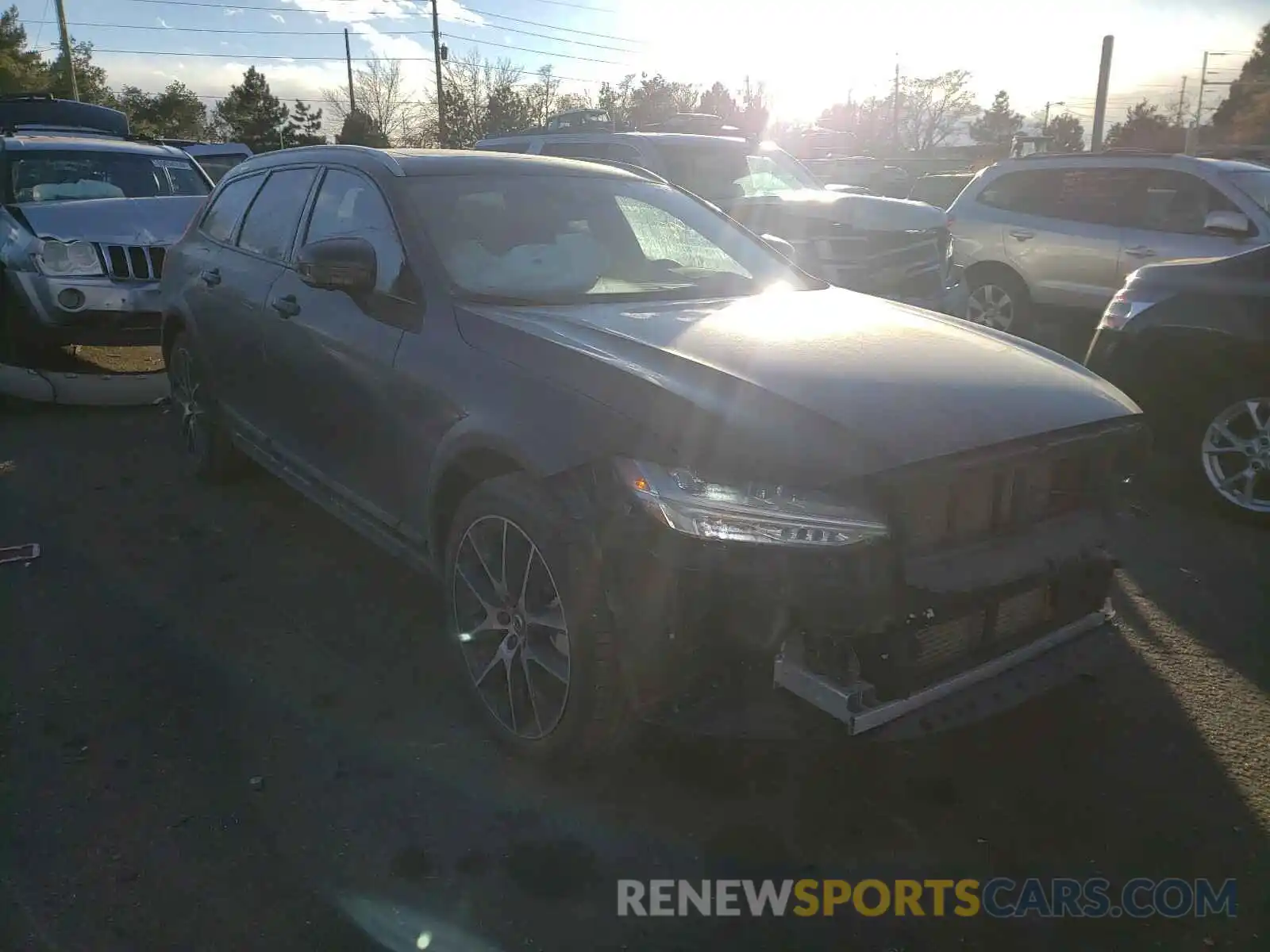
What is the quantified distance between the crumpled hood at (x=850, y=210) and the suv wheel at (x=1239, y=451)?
3.92 meters

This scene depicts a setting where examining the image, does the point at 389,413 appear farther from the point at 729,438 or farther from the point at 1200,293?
the point at 1200,293

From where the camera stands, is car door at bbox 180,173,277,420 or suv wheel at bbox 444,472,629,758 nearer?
suv wheel at bbox 444,472,629,758

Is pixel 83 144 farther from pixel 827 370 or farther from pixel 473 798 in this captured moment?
pixel 827 370

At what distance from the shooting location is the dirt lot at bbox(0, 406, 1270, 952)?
7.89 feet

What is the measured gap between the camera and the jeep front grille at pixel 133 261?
7.43 meters

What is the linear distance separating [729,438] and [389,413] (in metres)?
1.49

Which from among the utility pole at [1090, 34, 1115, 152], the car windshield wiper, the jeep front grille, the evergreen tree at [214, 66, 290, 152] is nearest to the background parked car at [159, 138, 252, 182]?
the jeep front grille

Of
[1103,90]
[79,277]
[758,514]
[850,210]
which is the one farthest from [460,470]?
[1103,90]

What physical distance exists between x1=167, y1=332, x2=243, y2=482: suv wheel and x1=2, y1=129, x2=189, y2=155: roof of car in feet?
14.2

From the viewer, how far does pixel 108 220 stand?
7.70 metres

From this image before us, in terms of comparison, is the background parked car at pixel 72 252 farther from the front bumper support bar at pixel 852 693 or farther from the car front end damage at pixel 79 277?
the front bumper support bar at pixel 852 693

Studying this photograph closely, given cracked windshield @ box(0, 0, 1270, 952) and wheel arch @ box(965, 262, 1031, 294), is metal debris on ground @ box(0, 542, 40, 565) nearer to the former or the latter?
cracked windshield @ box(0, 0, 1270, 952)

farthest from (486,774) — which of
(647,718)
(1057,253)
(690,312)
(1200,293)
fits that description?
(1057,253)

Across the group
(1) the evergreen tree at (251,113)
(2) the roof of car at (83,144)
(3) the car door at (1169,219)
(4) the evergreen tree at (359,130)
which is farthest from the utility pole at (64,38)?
(3) the car door at (1169,219)
